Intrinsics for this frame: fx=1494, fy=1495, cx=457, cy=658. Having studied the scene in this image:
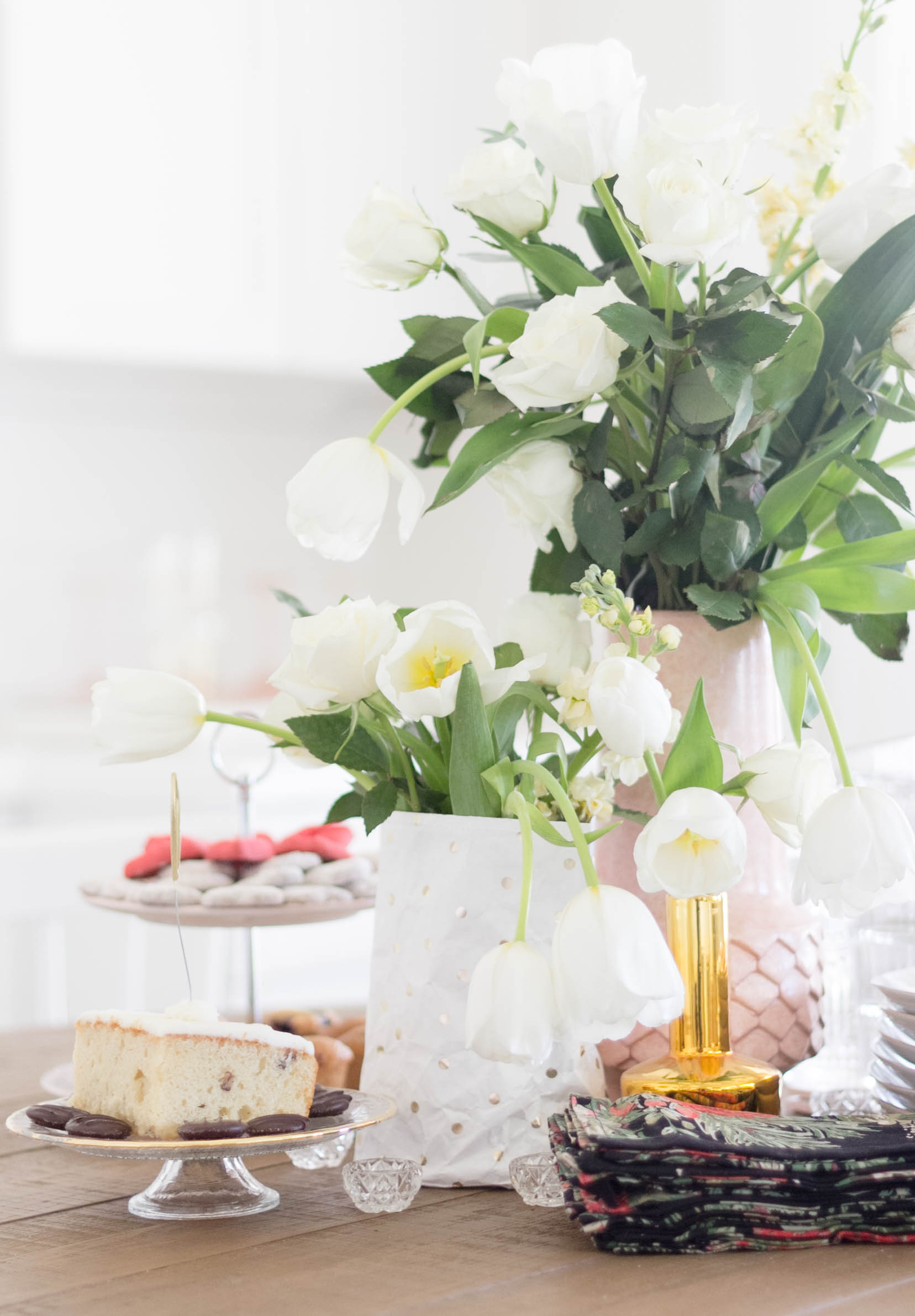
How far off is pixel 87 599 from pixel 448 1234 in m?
A: 3.00

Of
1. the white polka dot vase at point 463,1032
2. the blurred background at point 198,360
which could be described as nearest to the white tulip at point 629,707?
the white polka dot vase at point 463,1032

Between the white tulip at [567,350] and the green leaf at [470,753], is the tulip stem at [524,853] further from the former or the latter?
the white tulip at [567,350]

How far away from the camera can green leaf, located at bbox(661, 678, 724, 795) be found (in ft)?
2.53

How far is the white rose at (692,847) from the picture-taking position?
715 mm

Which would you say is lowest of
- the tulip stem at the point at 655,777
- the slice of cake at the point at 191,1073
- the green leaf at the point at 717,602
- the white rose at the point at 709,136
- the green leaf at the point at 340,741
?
the slice of cake at the point at 191,1073

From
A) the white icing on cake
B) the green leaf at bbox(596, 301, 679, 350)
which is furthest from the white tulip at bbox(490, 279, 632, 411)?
the white icing on cake

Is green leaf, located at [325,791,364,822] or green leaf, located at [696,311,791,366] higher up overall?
green leaf, located at [696,311,791,366]

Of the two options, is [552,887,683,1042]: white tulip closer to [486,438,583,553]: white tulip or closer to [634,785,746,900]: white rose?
[634,785,746,900]: white rose

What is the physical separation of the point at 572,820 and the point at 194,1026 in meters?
0.24

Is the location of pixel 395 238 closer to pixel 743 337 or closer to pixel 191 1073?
pixel 743 337

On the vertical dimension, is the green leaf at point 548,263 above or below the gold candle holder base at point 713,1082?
above

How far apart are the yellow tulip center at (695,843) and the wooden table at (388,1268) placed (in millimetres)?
189

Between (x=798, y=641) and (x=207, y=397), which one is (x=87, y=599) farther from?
(x=798, y=641)

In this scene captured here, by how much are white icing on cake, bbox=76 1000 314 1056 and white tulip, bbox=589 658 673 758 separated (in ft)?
0.80
